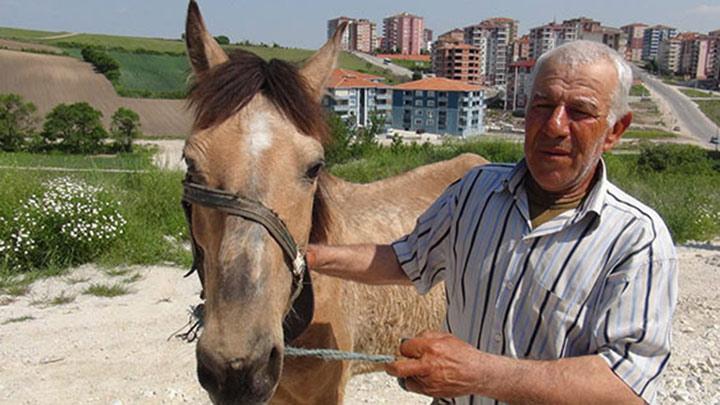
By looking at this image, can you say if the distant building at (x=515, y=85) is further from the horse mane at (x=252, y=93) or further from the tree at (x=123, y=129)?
the horse mane at (x=252, y=93)

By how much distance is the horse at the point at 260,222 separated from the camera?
5.90 feet

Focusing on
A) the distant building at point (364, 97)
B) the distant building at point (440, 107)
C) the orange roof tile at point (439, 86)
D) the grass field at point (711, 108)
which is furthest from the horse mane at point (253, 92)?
the grass field at point (711, 108)

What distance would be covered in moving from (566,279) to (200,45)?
74.0 inches

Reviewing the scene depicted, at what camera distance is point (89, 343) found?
6.05 metres

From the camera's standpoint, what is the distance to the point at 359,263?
99.4 inches

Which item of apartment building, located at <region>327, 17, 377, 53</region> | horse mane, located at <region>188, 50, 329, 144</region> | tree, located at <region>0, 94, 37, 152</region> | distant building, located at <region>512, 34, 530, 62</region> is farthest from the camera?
apartment building, located at <region>327, 17, 377, 53</region>

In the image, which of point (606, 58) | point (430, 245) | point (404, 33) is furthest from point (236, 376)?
point (404, 33)

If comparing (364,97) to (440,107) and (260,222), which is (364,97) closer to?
(440,107)

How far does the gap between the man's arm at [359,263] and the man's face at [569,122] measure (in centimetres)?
85

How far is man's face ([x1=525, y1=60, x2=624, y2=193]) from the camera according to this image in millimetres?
1785

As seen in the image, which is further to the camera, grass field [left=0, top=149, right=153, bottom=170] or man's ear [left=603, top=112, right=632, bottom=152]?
grass field [left=0, top=149, right=153, bottom=170]

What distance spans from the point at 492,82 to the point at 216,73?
12828 centimetres

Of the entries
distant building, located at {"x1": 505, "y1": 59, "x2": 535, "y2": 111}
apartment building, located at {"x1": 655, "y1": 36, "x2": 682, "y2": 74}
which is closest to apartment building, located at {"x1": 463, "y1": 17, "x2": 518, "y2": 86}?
distant building, located at {"x1": 505, "y1": 59, "x2": 535, "y2": 111}

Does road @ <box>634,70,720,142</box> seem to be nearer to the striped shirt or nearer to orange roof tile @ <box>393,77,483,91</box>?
orange roof tile @ <box>393,77,483,91</box>
